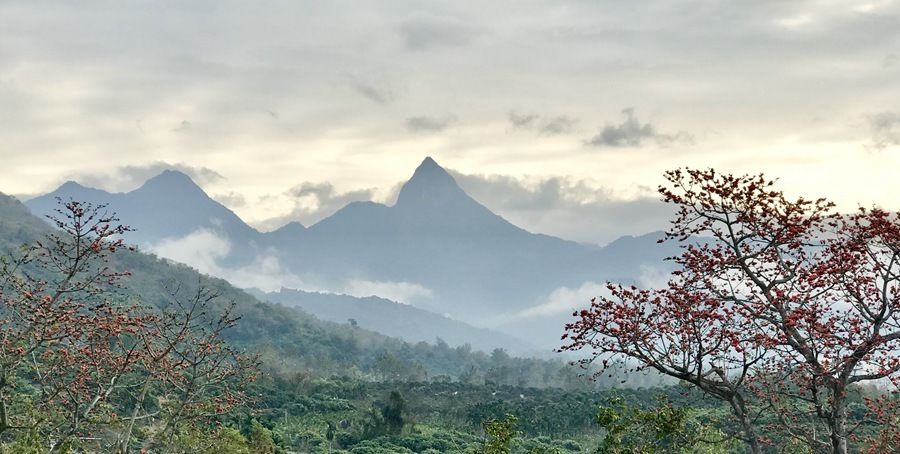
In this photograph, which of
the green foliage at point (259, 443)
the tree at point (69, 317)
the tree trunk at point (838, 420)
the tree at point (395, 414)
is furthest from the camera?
the tree at point (395, 414)

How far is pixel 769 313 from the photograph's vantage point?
11969 millimetres

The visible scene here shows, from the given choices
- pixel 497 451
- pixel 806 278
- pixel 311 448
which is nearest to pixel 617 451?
pixel 497 451

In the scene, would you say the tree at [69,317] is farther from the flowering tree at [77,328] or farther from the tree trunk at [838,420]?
the tree trunk at [838,420]

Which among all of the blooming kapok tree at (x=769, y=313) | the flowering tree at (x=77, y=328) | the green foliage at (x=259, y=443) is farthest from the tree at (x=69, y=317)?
the green foliage at (x=259, y=443)

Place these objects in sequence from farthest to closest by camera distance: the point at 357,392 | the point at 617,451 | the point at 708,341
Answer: the point at 357,392 < the point at 617,451 < the point at 708,341

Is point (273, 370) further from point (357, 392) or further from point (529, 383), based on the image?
point (529, 383)

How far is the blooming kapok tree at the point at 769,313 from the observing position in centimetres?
1124

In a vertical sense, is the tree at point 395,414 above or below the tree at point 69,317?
below

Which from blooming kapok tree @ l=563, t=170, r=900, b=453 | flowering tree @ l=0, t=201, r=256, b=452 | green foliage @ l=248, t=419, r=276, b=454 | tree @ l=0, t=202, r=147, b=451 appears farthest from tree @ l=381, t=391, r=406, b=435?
blooming kapok tree @ l=563, t=170, r=900, b=453

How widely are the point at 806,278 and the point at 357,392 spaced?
87.8 m

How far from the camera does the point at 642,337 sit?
1145 centimetres

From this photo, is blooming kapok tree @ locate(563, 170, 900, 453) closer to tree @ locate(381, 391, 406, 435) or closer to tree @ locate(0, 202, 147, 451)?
tree @ locate(0, 202, 147, 451)

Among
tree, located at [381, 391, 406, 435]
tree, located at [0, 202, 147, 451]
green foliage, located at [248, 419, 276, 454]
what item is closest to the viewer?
tree, located at [0, 202, 147, 451]

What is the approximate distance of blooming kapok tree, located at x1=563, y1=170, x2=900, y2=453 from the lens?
443 inches
